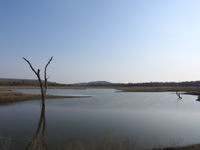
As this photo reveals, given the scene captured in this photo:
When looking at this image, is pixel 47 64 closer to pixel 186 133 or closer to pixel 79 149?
pixel 79 149

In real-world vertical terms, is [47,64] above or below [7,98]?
above

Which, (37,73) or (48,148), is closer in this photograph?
(37,73)

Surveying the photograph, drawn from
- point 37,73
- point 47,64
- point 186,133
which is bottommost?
point 186,133

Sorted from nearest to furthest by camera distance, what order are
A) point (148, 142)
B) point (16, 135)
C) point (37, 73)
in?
point (37, 73) < point (148, 142) < point (16, 135)

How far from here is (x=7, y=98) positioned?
28641mm

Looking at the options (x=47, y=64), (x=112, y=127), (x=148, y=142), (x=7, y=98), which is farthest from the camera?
(x=7, y=98)

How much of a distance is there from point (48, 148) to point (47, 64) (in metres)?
4.63

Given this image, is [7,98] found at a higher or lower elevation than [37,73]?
lower

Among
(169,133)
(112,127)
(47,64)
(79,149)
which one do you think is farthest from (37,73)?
(169,133)

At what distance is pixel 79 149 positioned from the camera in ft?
25.7

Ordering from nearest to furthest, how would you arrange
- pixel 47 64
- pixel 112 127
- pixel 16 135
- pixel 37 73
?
1. pixel 37 73
2. pixel 47 64
3. pixel 16 135
4. pixel 112 127

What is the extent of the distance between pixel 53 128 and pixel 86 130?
2.67 metres

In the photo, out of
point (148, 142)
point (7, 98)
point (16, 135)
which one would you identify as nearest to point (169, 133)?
point (148, 142)

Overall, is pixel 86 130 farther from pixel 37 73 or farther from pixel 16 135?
A: pixel 37 73
